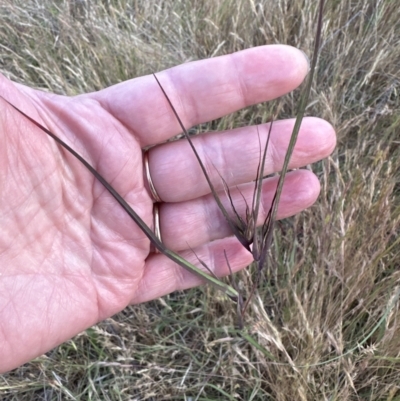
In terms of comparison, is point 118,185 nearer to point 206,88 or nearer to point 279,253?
point 206,88

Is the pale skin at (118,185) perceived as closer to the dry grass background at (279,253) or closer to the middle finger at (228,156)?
the middle finger at (228,156)

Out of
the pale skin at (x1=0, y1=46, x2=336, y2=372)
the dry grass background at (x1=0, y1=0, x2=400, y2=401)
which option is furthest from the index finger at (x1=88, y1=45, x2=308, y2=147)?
the dry grass background at (x1=0, y1=0, x2=400, y2=401)

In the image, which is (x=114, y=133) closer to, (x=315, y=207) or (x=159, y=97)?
(x=159, y=97)

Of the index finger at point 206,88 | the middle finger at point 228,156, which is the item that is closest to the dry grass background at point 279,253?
the middle finger at point 228,156

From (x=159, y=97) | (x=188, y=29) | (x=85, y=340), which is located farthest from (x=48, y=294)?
(x=188, y=29)

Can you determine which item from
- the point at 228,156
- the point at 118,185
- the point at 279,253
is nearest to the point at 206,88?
the point at 228,156

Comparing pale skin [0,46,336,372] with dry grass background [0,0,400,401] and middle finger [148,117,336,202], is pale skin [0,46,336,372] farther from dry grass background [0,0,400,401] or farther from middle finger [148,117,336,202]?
dry grass background [0,0,400,401]
